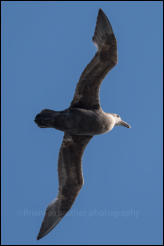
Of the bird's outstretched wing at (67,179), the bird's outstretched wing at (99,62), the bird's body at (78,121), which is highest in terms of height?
the bird's outstretched wing at (99,62)

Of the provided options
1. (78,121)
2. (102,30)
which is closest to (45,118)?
(78,121)

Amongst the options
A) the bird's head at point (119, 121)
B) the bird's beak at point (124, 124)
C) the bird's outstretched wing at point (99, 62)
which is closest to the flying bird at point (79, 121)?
the bird's outstretched wing at point (99, 62)

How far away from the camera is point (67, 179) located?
1414cm

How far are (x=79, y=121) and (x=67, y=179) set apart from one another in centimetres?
221

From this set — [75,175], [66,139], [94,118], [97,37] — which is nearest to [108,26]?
[97,37]

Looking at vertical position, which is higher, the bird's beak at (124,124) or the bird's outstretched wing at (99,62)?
the bird's outstretched wing at (99,62)

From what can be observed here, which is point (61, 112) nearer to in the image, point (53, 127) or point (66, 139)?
point (53, 127)

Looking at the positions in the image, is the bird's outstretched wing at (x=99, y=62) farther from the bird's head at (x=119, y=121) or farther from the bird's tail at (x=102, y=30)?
the bird's head at (x=119, y=121)

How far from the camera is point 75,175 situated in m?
14.1

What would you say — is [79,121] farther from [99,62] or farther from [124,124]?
[124,124]

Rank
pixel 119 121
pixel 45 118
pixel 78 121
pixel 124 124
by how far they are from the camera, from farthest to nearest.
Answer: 1. pixel 124 124
2. pixel 119 121
3. pixel 78 121
4. pixel 45 118

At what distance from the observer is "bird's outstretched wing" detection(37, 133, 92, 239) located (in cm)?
1388

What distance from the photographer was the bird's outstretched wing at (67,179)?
45.5 feet

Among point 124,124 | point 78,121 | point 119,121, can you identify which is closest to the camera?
point 78,121
